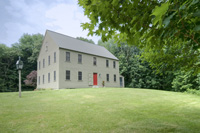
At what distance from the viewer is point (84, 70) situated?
21.2m

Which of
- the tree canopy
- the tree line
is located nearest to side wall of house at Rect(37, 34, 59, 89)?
the tree line

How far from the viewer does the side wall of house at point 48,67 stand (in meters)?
18.9

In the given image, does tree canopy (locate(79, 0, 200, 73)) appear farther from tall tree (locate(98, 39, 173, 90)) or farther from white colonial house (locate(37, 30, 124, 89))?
tall tree (locate(98, 39, 173, 90))

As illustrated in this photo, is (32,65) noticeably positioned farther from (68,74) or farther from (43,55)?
(68,74)

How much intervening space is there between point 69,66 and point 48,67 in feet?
13.1

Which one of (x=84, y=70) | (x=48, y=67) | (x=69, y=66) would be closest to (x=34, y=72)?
(x=48, y=67)

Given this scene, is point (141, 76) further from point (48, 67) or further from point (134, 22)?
point (134, 22)

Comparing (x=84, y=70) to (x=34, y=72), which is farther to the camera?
(x=34, y=72)

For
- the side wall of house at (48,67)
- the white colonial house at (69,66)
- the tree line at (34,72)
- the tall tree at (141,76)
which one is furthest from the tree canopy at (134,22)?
the tall tree at (141,76)

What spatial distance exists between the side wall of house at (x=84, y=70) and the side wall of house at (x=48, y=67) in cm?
80

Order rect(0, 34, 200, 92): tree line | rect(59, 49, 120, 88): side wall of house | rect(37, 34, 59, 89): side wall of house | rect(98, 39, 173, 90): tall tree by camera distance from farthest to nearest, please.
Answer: rect(98, 39, 173, 90): tall tree
rect(0, 34, 200, 92): tree line
rect(37, 34, 59, 89): side wall of house
rect(59, 49, 120, 88): side wall of house

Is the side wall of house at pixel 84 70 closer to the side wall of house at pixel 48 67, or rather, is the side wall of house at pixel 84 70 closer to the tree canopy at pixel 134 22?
the side wall of house at pixel 48 67

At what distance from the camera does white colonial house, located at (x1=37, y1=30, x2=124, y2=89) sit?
1870 centimetres

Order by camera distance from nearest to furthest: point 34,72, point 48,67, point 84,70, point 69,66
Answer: point 69,66, point 48,67, point 84,70, point 34,72
